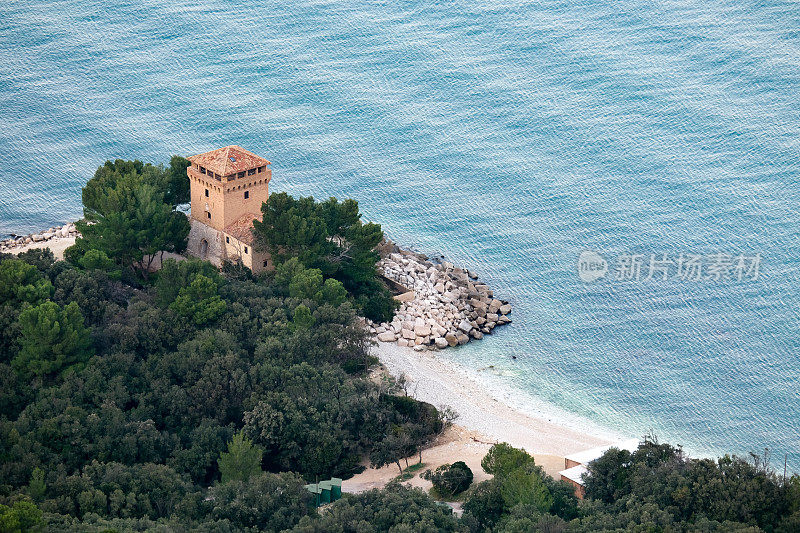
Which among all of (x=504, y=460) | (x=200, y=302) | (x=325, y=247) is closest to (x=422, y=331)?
(x=325, y=247)

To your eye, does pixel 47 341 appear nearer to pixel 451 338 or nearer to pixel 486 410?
pixel 486 410

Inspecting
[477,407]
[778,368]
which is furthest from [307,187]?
[778,368]

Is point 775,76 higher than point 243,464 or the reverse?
higher

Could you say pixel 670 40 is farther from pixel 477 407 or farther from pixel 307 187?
pixel 477 407

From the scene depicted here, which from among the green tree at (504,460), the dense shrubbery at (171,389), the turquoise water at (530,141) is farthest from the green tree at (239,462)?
the turquoise water at (530,141)

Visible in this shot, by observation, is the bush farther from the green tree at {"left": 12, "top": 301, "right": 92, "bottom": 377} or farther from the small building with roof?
the green tree at {"left": 12, "top": 301, "right": 92, "bottom": 377}

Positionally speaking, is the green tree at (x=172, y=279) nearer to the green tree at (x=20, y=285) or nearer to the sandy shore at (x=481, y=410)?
the green tree at (x=20, y=285)
